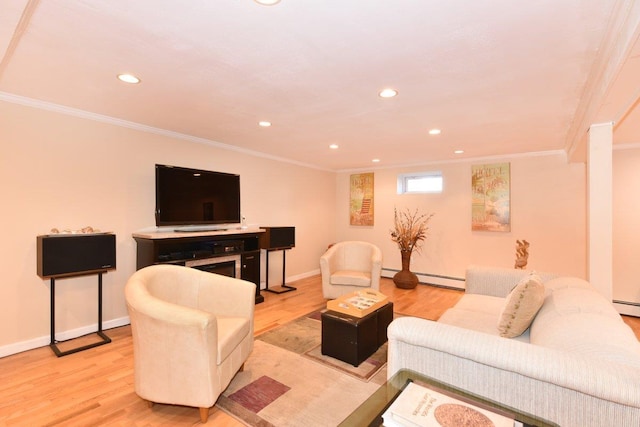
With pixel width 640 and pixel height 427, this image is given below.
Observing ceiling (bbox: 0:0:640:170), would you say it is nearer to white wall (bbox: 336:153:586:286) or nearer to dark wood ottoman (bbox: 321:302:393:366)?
white wall (bbox: 336:153:586:286)

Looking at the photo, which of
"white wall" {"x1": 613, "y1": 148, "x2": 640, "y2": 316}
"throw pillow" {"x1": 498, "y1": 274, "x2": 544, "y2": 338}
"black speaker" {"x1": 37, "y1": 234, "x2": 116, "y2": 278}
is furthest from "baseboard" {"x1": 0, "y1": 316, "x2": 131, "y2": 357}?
"white wall" {"x1": 613, "y1": 148, "x2": 640, "y2": 316}

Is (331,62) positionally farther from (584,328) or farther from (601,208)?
(601,208)

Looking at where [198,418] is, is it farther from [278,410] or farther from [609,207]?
[609,207]

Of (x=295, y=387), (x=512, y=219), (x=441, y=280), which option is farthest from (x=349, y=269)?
(x=512, y=219)

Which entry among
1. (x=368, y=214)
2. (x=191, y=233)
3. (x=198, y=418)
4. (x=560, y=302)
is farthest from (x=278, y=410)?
(x=368, y=214)

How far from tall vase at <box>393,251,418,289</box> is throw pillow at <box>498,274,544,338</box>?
339 cm

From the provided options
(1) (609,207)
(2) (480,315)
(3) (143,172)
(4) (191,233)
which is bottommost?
(2) (480,315)

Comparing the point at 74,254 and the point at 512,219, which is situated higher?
the point at 512,219

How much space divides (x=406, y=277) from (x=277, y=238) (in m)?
2.46

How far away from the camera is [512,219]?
503 centimetres

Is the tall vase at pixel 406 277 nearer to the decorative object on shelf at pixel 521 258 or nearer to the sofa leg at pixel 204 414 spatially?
the decorative object on shelf at pixel 521 258

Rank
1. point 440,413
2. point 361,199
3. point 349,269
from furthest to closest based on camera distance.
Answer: point 361,199 < point 349,269 < point 440,413

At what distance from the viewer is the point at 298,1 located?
1.47 metres

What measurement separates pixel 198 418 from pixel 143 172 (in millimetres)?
2881
